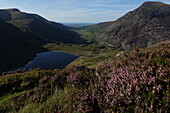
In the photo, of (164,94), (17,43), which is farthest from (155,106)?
(17,43)

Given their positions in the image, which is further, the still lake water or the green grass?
the still lake water

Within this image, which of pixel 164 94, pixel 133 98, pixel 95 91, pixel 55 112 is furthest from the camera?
pixel 95 91

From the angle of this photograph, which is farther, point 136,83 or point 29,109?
point 29,109

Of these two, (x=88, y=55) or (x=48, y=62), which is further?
(x=88, y=55)

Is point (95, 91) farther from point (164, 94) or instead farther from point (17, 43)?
point (17, 43)

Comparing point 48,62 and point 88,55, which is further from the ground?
point 48,62

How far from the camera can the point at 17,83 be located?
8.40 m

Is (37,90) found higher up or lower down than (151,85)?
lower down

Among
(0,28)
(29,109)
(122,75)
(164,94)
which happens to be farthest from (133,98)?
(0,28)

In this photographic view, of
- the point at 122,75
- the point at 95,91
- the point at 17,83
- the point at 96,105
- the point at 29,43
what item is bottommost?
the point at 29,43

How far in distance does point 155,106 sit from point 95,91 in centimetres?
169

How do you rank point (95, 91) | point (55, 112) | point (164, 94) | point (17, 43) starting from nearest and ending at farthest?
1. point (164, 94)
2. point (55, 112)
3. point (95, 91)
4. point (17, 43)

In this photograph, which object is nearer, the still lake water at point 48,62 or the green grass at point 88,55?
the green grass at point 88,55

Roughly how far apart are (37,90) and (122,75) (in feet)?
13.1
